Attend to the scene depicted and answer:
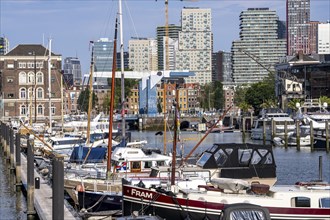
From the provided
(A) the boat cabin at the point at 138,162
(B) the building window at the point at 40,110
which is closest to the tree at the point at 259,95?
(B) the building window at the point at 40,110

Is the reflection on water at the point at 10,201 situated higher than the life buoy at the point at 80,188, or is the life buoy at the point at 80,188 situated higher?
the life buoy at the point at 80,188

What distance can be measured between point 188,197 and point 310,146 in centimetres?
6852

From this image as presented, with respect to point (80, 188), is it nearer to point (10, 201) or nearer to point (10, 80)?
point (10, 201)

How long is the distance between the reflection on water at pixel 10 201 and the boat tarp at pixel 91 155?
475 centimetres

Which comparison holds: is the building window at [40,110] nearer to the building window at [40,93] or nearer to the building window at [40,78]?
the building window at [40,93]

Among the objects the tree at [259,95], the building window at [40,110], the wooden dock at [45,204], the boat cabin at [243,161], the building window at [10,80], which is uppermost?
the building window at [10,80]

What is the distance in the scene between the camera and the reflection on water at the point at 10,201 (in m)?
41.2

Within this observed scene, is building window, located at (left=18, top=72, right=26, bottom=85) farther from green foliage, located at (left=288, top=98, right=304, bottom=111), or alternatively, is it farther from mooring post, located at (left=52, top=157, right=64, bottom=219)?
mooring post, located at (left=52, top=157, right=64, bottom=219)

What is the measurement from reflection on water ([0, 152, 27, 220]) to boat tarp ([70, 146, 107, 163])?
187 inches

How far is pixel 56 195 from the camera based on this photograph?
87.9 ft

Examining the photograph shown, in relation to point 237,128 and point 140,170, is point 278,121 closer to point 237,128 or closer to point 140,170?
point 237,128

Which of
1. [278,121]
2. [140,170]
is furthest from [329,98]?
[140,170]

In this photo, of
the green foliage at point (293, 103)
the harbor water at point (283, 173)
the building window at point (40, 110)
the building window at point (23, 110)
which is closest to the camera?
the harbor water at point (283, 173)

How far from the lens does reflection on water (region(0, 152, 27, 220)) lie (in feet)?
135
